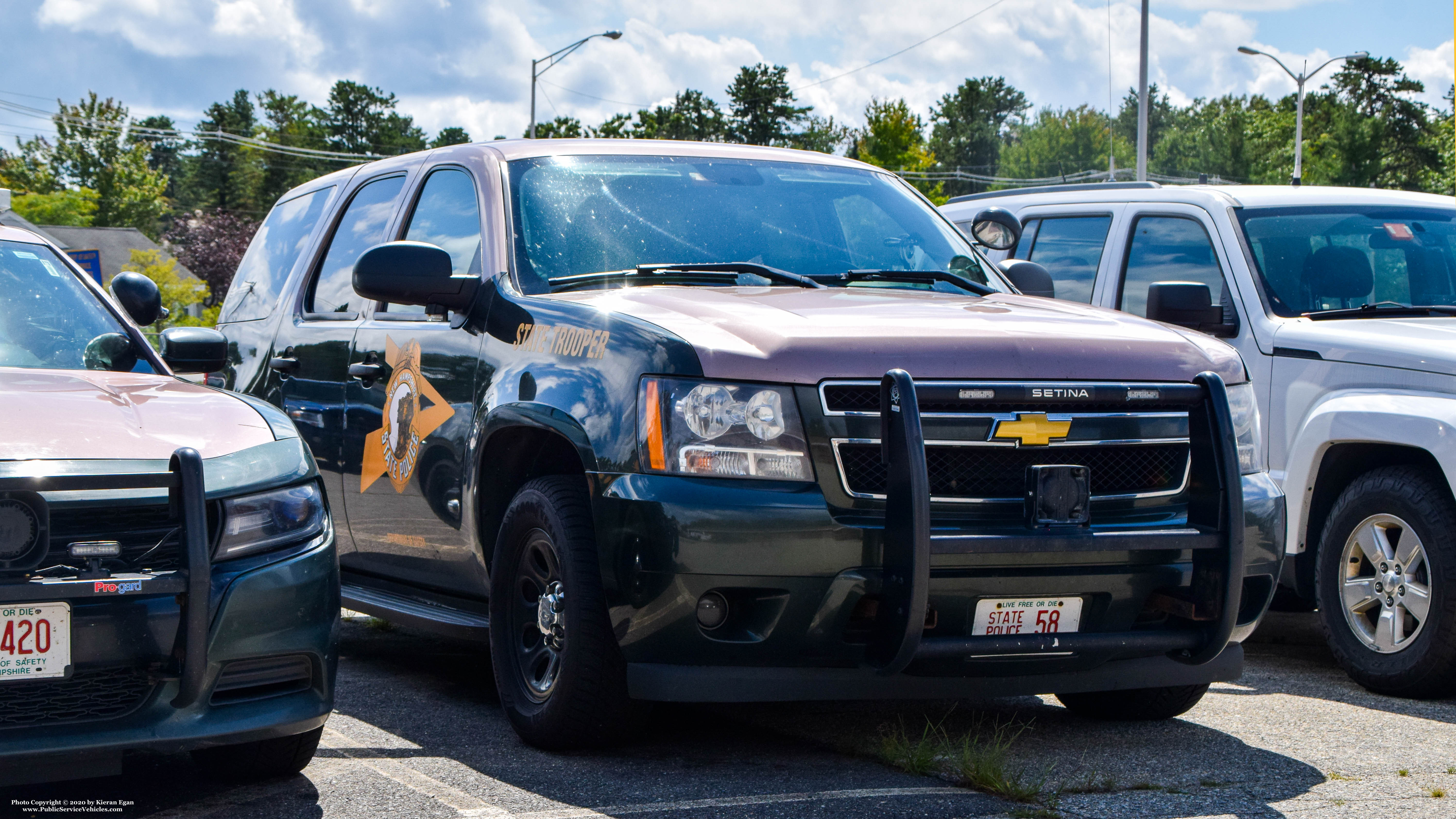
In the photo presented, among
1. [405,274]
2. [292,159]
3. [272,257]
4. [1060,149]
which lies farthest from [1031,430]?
[1060,149]

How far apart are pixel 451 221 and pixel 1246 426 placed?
2843 mm

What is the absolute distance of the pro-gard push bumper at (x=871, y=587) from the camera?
151 inches

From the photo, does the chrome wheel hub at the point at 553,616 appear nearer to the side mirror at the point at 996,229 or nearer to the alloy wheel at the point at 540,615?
the alloy wheel at the point at 540,615

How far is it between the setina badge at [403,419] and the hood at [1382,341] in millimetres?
3470

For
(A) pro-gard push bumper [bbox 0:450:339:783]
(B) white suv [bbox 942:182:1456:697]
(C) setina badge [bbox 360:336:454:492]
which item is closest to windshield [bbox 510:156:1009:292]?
(C) setina badge [bbox 360:336:454:492]

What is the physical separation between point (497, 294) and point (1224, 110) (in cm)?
12821

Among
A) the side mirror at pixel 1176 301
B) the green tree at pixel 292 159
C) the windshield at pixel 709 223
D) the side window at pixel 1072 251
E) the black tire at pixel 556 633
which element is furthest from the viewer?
the green tree at pixel 292 159

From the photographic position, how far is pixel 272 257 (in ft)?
23.2

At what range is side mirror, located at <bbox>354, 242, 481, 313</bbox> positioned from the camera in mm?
4832

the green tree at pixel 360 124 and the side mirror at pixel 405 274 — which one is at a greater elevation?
the green tree at pixel 360 124

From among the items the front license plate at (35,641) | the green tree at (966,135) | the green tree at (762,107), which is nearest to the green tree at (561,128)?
the green tree at (762,107)

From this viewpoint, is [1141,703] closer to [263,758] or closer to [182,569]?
[263,758]

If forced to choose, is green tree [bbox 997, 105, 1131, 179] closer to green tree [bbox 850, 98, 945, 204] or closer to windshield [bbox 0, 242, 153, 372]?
green tree [bbox 850, 98, 945, 204]

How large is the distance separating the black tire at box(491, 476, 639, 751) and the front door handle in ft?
6.44
